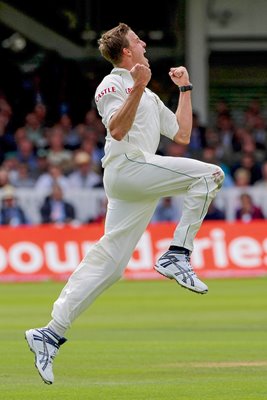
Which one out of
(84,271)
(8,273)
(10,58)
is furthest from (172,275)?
(10,58)

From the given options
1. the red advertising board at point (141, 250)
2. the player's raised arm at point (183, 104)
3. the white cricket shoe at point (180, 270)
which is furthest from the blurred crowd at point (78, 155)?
the white cricket shoe at point (180, 270)

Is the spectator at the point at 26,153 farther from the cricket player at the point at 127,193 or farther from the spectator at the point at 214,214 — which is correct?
the cricket player at the point at 127,193

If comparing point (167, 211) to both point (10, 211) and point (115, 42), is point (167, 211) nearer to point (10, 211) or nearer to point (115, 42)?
point (10, 211)

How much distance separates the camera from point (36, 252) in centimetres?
1995

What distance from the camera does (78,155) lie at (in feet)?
74.5

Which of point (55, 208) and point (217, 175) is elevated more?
point (217, 175)

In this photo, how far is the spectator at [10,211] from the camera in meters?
21.3

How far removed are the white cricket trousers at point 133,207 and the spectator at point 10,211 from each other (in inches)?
488

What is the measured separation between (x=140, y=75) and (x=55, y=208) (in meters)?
13.2

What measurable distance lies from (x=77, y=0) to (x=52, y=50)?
1741 millimetres

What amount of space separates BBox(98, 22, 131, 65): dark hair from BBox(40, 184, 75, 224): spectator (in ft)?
41.2

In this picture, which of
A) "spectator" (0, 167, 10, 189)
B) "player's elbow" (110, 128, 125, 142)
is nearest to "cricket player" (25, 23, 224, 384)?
"player's elbow" (110, 128, 125, 142)

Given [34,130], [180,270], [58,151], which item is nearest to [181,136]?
[180,270]

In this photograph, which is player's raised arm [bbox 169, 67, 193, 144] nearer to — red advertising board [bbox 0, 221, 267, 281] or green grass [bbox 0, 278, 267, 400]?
green grass [bbox 0, 278, 267, 400]
